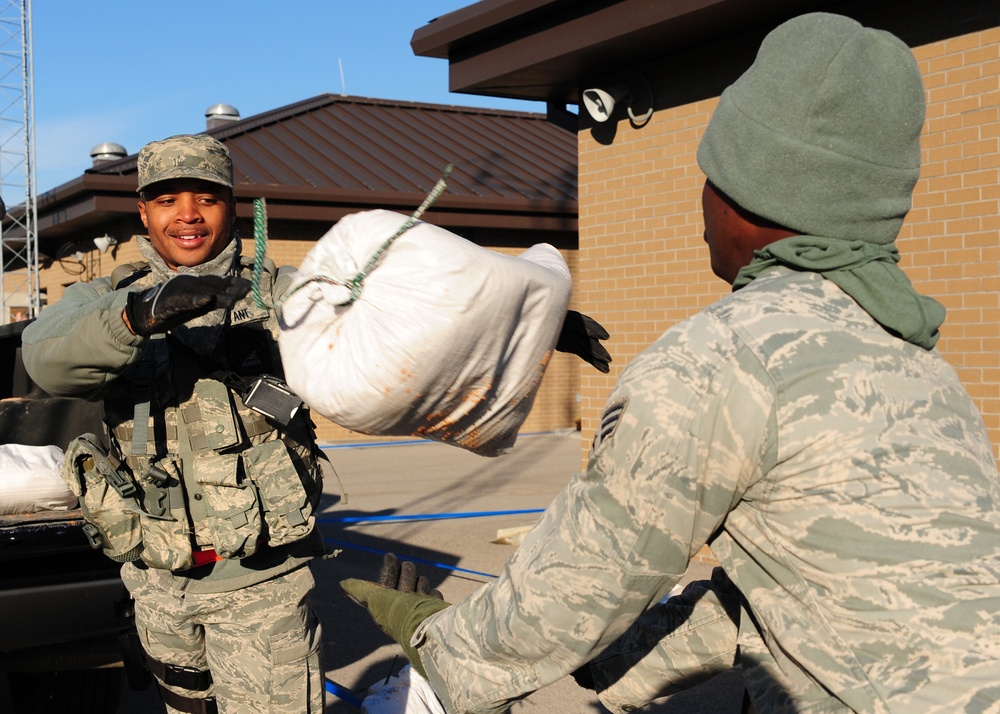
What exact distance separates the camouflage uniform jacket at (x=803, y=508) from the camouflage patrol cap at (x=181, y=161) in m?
2.06

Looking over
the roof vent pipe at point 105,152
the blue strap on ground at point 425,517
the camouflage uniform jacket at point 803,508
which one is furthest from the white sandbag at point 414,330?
the roof vent pipe at point 105,152

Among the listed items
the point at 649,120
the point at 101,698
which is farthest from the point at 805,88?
the point at 649,120

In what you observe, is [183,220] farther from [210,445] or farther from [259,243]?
[259,243]

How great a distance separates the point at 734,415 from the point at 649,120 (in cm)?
613

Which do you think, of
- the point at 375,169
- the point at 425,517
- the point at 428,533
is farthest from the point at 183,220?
the point at 375,169

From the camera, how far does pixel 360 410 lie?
1.87 m

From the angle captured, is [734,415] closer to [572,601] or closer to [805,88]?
[572,601]

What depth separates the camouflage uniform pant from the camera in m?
2.95

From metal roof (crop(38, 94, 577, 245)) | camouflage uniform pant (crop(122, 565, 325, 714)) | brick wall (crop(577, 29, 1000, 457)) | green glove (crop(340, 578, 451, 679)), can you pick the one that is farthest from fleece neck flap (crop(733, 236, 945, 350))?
metal roof (crop(38, 94, 577, 245))

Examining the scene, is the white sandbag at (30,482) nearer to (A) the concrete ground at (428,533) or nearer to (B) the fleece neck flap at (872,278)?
(A) the concrete ground at (428,533)

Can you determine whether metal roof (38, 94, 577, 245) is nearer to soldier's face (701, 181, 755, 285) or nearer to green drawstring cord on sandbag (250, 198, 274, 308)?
green drawstring cord on sandbag (250, 198, 274, 308)

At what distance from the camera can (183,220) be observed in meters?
3.12

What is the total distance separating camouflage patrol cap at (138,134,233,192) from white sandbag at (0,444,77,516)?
4.69ft

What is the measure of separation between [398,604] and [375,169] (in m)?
13.8
